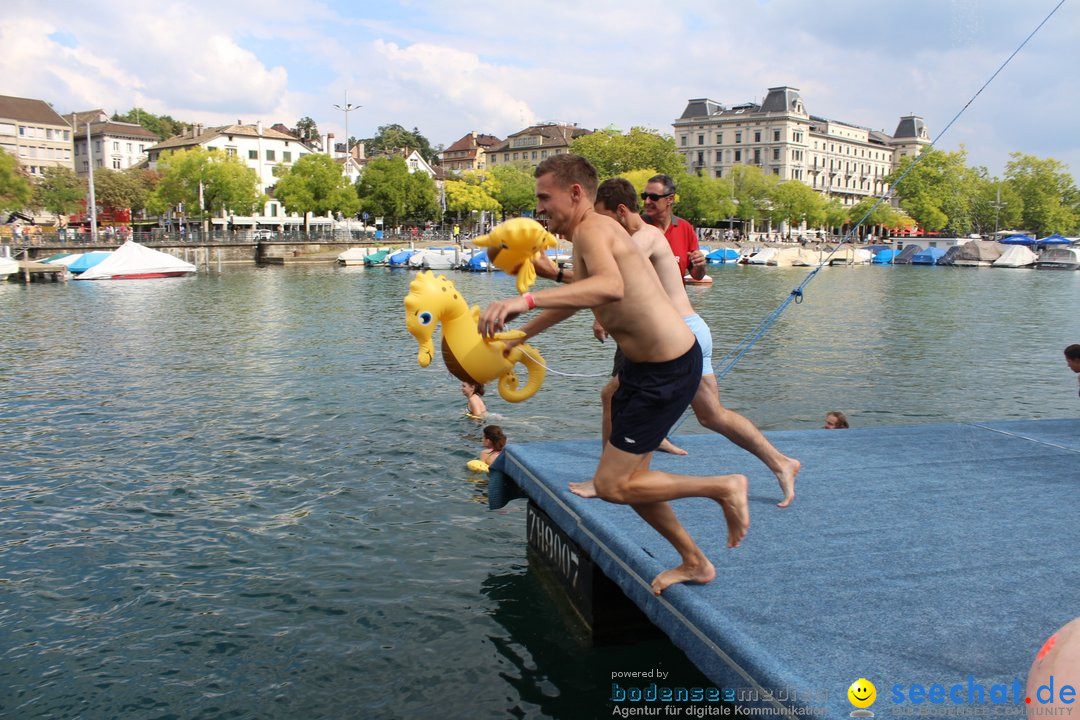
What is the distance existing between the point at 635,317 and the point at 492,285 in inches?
1999

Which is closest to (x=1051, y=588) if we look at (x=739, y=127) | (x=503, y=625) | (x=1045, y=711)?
(x=1045, y=711)

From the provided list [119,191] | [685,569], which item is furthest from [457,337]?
[119,191]

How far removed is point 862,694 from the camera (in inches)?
155

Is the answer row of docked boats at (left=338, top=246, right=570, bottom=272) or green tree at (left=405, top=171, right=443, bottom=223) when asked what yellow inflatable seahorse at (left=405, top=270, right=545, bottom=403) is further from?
green tree at (left=405, top=171, right=443, bottom=223)

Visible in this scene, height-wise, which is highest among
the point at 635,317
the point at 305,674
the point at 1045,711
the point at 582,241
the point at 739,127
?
the point at 739,127

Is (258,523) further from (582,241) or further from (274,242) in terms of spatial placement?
(274,242)

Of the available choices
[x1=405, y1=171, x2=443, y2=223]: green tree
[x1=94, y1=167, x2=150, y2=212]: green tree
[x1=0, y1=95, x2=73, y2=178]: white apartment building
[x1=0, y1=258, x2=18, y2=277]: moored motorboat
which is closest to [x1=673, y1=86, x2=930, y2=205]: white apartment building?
[x1=405, y1=171, x2=443, y2=223]: green tree

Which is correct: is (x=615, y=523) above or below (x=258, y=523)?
above

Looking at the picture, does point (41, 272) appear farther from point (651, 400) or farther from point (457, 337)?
point (651, 400)

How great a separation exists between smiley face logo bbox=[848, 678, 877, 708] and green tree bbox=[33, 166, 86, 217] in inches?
4232

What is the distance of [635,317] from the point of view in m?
4.60

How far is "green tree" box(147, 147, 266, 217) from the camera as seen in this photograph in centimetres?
8950

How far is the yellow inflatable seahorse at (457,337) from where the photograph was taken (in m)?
6.48

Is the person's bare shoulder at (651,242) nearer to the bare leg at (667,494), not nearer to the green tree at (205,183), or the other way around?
Answer: the bare leg at (667,494)
